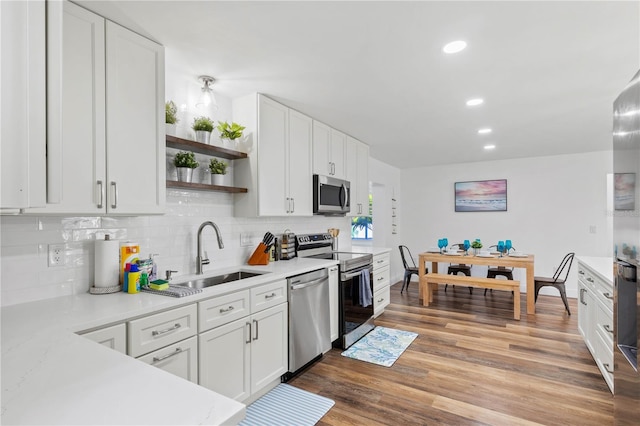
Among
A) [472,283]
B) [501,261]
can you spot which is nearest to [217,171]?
[472,283]

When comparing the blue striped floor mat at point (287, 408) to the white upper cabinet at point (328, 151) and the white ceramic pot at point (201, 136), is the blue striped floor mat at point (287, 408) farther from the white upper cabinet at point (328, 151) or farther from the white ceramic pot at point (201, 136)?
the white upper cabinet at point (328, 151)

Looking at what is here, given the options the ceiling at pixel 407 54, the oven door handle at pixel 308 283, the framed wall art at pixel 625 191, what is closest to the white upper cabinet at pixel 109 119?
the ceiling at pixel 407 54

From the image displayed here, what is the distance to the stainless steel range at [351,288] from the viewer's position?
336 cm

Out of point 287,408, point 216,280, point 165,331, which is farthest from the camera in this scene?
point 216,280

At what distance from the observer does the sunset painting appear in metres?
6.22

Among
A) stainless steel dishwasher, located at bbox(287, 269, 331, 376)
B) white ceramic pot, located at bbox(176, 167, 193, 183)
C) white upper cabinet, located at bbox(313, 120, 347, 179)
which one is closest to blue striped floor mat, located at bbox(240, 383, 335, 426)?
stainless steel dishwasher, located at bbox(287, 269, 331, 376)

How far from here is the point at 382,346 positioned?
3400mm

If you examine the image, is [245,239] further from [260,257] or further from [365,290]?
[365,290]

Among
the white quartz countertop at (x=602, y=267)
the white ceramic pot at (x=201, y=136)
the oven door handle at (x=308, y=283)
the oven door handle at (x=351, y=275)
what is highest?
the white ceramic pot at (x=201, y=136)

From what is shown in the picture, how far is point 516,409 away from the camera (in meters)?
2.31

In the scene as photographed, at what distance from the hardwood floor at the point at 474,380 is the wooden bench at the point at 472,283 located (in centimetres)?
32

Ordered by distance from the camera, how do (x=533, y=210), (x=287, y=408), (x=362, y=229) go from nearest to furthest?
(x=287, y=408), (x=533, y=210), (x=362, y=229)

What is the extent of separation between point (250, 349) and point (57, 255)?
1311 millimetres

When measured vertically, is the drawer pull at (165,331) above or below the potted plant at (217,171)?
below
